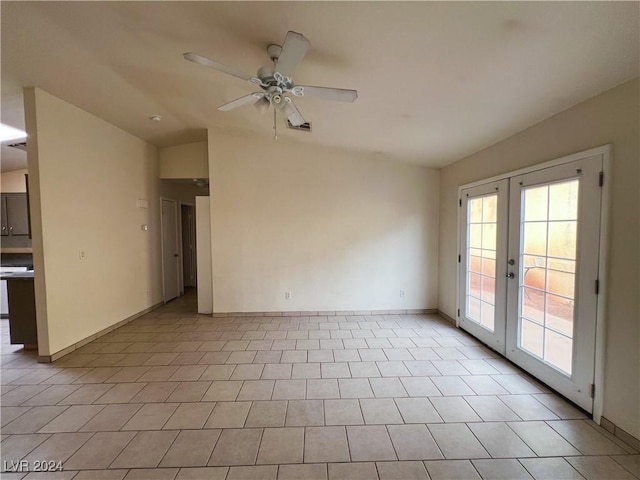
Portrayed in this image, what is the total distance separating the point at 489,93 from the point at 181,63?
8.75ft

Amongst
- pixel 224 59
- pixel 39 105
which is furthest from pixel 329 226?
pixel 39 105

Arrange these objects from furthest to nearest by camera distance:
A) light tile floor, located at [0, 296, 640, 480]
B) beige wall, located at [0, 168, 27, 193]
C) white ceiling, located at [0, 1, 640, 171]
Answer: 1. beige wall, located at [0, 168, 27, 193]
2. light tile floor, located at [0, 296, 640, 480]
3. white ceiling, located at [0, 1, 640, 171]

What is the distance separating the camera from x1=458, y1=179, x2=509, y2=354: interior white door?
3.22 meters

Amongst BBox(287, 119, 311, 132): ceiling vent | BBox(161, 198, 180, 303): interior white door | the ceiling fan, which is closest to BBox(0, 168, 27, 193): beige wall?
BBox(161, 198, 180, 303): interior white door

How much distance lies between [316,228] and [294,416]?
3.02m

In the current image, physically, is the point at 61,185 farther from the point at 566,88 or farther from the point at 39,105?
the point at 566,88

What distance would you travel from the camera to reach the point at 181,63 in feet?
8.48

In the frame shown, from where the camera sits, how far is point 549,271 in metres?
2.57

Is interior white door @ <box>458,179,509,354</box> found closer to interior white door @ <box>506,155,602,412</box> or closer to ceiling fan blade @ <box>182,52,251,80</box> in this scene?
interior white door @ <box>506,155,602,412</box>

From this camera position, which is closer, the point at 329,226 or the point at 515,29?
the point at 515,29

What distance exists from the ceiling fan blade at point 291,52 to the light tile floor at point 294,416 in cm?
257

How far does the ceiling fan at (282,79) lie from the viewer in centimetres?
182

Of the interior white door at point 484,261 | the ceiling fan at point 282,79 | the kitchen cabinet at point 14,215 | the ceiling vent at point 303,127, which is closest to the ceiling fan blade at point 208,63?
the ceiling fan at point 282,79

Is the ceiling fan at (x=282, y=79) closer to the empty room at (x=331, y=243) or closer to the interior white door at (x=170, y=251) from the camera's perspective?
the empty room at (x=331, y=243)
